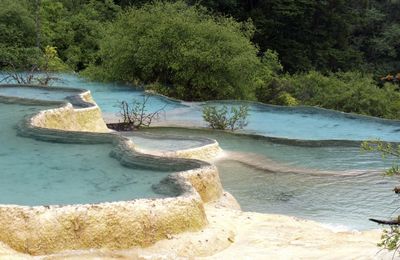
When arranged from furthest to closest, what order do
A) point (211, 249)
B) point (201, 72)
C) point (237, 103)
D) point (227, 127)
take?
point (201, 72)
point (237, 103)
point (227, 127)
point (211, 249)

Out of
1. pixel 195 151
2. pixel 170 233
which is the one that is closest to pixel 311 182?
pixel 195 151

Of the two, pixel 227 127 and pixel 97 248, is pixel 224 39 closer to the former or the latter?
pixel 227 127

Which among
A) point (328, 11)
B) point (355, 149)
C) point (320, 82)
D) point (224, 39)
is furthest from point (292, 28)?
point (355, 149)

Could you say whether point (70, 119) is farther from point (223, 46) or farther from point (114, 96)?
point (223, 46)

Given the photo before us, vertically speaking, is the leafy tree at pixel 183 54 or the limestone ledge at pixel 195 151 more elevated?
the leafy tree at pixel 183 54

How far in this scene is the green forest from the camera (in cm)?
1931

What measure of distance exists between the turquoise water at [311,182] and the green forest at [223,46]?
130 inches

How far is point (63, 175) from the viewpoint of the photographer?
8016 millimetres

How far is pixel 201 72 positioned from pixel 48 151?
34.2 ft

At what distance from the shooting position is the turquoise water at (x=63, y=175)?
23.6ft

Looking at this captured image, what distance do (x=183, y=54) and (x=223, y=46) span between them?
112 centimetres

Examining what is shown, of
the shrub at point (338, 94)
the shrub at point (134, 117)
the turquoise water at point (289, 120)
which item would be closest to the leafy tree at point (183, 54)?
the turquoise water at point (289, 120)

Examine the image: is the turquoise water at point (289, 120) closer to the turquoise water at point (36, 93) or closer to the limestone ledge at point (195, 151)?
the turquoise water at point (36, 93)

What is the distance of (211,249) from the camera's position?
6.89 meters
